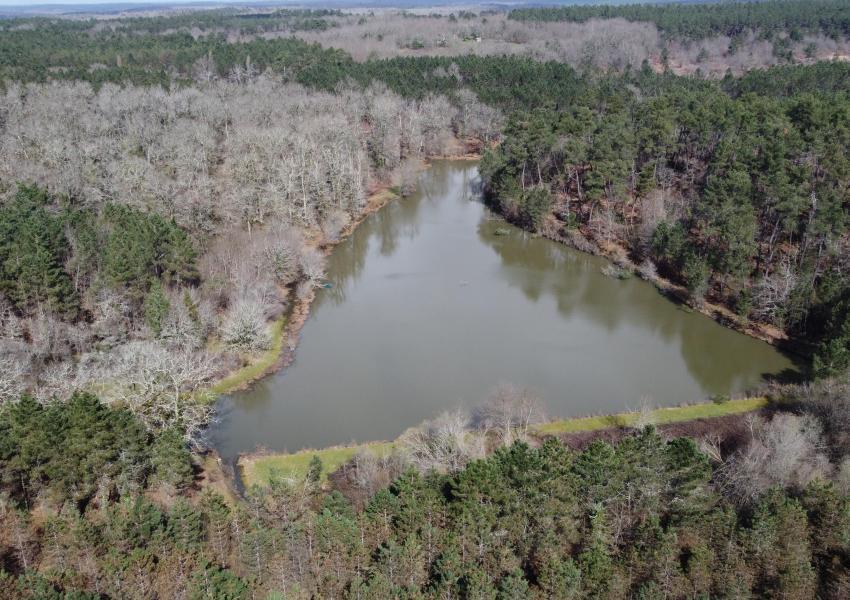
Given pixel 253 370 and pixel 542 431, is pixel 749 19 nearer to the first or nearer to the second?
pixel 542 431

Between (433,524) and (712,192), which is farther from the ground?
(712,192)

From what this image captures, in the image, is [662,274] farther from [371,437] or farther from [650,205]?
[371,437]

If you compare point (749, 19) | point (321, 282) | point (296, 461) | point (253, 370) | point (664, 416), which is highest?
point (749, 19)

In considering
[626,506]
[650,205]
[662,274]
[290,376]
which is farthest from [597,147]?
[626,506]

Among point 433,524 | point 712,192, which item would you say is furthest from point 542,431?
point 712,192

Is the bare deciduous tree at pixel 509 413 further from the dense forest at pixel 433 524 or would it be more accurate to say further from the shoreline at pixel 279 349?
the shoreline at pixel 279 349

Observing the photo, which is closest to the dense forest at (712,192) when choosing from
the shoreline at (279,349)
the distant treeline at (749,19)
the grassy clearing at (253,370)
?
the shoreline at (279,349)

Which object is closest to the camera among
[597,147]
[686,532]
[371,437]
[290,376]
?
[686,532]
